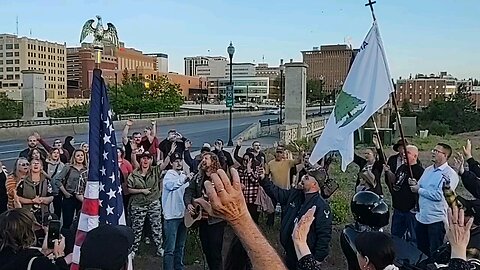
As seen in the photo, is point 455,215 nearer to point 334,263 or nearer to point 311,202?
point 311,202

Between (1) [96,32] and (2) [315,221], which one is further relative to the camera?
(1) [96,32]

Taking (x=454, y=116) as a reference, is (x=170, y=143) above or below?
above

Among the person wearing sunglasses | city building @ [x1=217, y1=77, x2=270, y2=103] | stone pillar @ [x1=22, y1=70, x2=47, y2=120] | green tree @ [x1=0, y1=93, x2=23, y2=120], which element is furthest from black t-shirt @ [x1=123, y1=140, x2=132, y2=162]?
city building @ [x1=217, y1=77, x2=270, y2=103]

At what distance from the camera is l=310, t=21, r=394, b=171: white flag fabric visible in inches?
271

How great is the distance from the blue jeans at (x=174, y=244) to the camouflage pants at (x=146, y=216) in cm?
54

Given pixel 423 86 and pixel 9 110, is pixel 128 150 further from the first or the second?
pixel 423 86

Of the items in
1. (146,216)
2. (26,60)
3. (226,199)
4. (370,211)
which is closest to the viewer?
(226,199)

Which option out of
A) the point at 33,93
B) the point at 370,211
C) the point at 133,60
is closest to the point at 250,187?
the point at 370,211

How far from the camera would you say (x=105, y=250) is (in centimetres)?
264

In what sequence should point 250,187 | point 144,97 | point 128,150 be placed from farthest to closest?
point 144,97
point 128,150
point 250,187

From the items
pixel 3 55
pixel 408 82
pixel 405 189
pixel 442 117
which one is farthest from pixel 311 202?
pixel 408 82

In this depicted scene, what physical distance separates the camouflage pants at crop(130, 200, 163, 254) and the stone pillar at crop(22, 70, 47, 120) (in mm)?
24643

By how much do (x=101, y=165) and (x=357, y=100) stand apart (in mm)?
3714

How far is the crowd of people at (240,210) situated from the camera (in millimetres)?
2785
